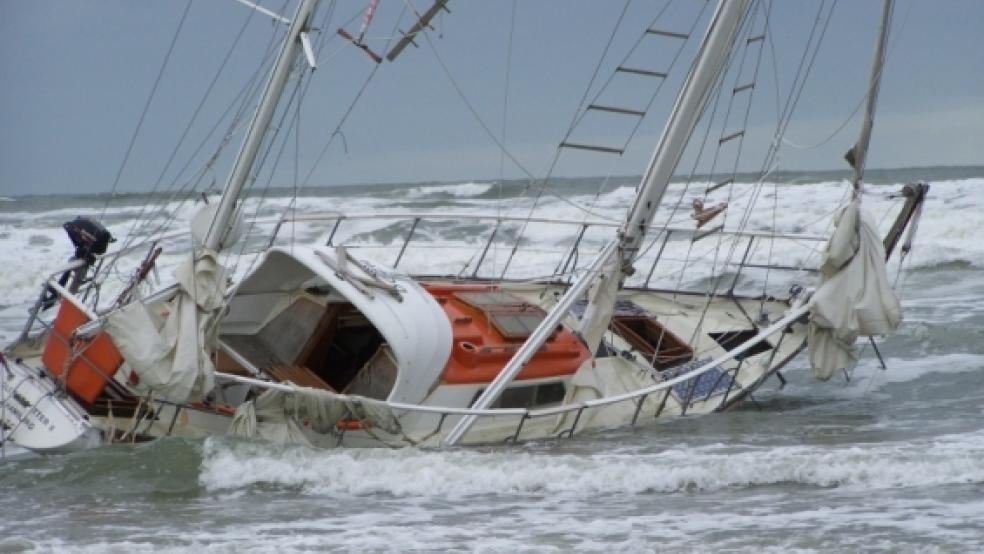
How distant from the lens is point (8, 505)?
42.2ft

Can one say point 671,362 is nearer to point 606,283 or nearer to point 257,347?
point 606,283

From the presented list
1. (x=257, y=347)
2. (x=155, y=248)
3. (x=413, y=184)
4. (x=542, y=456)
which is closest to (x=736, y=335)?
(x=542, y=456)

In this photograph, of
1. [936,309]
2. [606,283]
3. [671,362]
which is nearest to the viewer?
[606,283]

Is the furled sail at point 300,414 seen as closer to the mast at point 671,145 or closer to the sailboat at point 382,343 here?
the sailboat at point 382,343

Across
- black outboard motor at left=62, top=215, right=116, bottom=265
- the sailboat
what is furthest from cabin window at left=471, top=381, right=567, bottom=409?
black outboard motor at left=62, top=215, right=116, bottom=265

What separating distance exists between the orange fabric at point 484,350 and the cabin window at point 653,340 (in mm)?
1662

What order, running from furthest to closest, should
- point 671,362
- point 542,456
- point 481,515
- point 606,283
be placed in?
point 671,362 → point 606,283 → point 542,456 → point 481,515

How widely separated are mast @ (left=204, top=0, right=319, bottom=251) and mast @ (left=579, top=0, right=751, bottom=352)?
410 centimetres

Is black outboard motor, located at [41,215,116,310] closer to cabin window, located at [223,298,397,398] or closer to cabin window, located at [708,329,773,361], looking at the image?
cabin window, located at [223,298,397,398]

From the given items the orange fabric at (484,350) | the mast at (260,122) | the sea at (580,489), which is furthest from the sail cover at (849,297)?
the mast at (260,122)

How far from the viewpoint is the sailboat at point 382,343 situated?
1373cm

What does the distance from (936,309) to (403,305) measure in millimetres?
15679

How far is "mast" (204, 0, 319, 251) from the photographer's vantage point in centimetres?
1403

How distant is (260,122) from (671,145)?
4.53 metres
